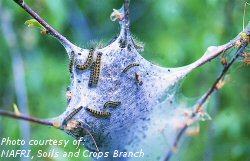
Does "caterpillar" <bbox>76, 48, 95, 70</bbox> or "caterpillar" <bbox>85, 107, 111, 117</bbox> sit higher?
"caterpillar" <bbox>76, 48, 95, 70</bbox>

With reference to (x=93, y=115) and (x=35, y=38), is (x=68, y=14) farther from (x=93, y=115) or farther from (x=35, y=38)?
(x=93, y=115)

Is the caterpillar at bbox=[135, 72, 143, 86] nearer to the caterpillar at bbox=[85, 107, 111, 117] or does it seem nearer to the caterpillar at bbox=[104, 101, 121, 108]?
the caterpillar at bbox=[104, 101, 121, 108]

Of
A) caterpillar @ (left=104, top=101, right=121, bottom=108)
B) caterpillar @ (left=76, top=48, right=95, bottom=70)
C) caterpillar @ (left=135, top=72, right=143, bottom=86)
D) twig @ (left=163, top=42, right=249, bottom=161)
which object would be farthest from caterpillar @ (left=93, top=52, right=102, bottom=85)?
twig @ (left=163, top=42, right=249, bottom=161)

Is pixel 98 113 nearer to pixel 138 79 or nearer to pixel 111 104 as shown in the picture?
pixel 111 104

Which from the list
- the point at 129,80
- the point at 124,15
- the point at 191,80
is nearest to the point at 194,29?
the point at 191,80

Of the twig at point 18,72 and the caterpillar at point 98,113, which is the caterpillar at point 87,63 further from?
the twig at point 18,72

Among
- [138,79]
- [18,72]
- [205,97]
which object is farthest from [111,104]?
[18,72]

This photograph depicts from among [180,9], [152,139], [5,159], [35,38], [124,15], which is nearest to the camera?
[124,15]

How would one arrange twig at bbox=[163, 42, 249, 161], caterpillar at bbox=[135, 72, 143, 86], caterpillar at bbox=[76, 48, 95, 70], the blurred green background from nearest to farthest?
twig at bbox=[163, 42, 249, 161] → caterpillar at bbox=[76, 48, 95, 70] → caterpillar at bbox=[135, 72, 143, 86] → the blurred green background
